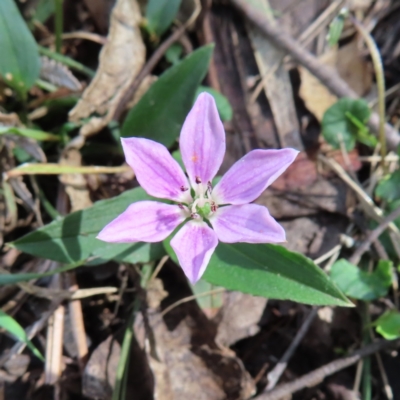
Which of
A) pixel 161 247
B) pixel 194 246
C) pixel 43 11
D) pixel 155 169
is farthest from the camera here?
pixel 43 11

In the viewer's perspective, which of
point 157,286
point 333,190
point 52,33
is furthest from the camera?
point 52,33

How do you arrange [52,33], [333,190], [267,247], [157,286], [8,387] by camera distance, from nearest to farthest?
[267,247] → [8,387] → [157,286] → [333,190] → [52,33]

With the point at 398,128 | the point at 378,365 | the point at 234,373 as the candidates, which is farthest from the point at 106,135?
the point at 378,365

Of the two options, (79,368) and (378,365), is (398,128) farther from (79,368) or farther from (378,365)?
(79,368)

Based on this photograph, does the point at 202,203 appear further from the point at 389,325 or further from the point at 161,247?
the point at 389,325

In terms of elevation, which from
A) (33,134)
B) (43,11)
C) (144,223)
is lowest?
(33,134)

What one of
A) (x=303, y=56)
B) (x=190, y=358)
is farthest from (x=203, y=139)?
(x=303, y=56)
